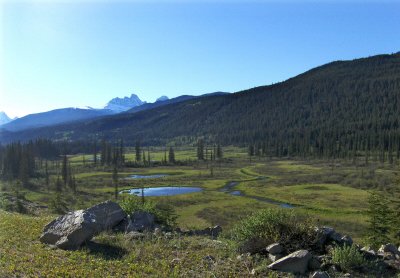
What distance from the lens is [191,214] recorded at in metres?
83.2

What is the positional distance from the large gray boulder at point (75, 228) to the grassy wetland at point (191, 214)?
0.53 metres

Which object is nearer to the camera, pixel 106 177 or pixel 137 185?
pixel 137 185

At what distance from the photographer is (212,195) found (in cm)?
10806

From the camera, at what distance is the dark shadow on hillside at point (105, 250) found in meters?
14.8

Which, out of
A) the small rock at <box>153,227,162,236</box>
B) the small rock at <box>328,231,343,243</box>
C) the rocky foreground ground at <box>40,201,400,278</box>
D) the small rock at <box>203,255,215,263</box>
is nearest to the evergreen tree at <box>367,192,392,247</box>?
the small rock at <box>328,231,343,243</box>

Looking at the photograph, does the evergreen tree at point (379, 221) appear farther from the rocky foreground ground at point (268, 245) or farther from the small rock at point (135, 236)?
the small rock at point (135, 236)

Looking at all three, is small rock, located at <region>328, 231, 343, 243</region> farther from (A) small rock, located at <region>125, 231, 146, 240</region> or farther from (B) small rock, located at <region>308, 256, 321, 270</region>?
(A) small rock, located at <region>125, 231, 146, 240</region>

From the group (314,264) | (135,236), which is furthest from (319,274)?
(135,236)

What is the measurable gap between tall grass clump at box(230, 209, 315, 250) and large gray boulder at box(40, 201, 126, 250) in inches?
237

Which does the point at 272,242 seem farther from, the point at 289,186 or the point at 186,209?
the point at 289,186

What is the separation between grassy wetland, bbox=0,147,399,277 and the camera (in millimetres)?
13641

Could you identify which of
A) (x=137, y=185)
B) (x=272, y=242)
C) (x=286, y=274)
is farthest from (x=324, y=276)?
(x=137, y=185)

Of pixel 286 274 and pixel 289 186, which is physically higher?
pixel 286 274

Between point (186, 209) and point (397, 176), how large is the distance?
51419 mm
